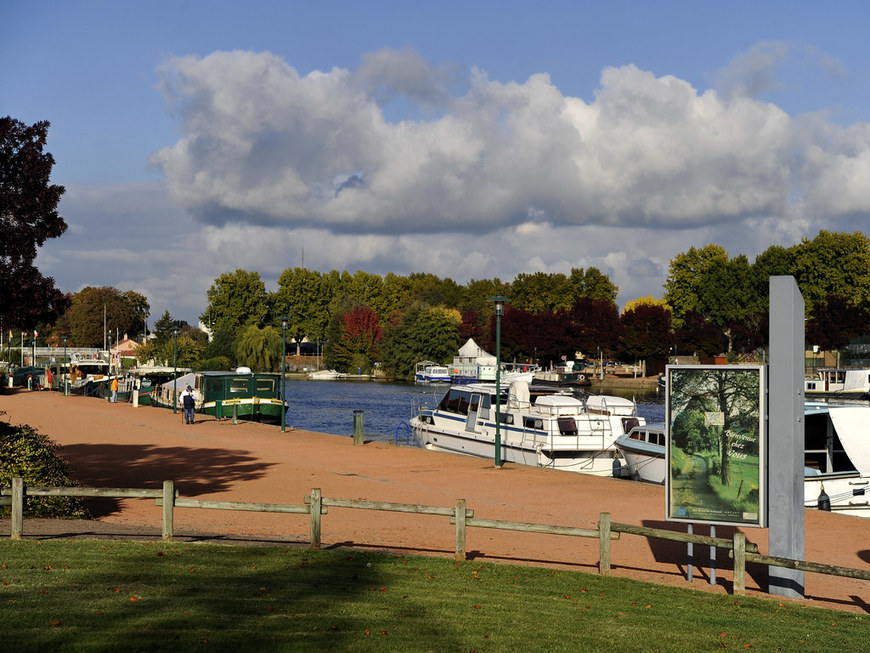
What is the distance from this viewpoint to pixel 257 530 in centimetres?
1600

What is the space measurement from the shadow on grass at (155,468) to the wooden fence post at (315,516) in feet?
18.9

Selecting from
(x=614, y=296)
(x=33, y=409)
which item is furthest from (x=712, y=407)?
(x=614, y=296)

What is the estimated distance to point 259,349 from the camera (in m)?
118

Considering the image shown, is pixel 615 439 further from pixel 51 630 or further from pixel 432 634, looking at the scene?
pixel 51 630

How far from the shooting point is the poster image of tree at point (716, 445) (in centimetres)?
1273

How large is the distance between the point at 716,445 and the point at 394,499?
914 cm

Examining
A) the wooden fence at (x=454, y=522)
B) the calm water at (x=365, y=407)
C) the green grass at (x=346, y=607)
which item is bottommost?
the calm water at (x=365, y=407)

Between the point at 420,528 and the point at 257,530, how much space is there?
121 inches

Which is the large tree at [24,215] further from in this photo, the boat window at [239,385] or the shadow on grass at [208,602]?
the boat window at [239,385]

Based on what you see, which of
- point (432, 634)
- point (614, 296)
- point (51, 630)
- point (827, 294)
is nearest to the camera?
point (51, 630)

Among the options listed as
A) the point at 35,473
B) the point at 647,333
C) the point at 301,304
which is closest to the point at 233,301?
the point at 301,304

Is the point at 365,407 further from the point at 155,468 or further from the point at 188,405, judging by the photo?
the point at 155,468

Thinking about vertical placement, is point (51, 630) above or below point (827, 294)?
below

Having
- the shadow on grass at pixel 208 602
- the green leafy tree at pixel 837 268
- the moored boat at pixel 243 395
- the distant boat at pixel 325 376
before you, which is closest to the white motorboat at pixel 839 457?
the shadow on grass at pixel 208 602
